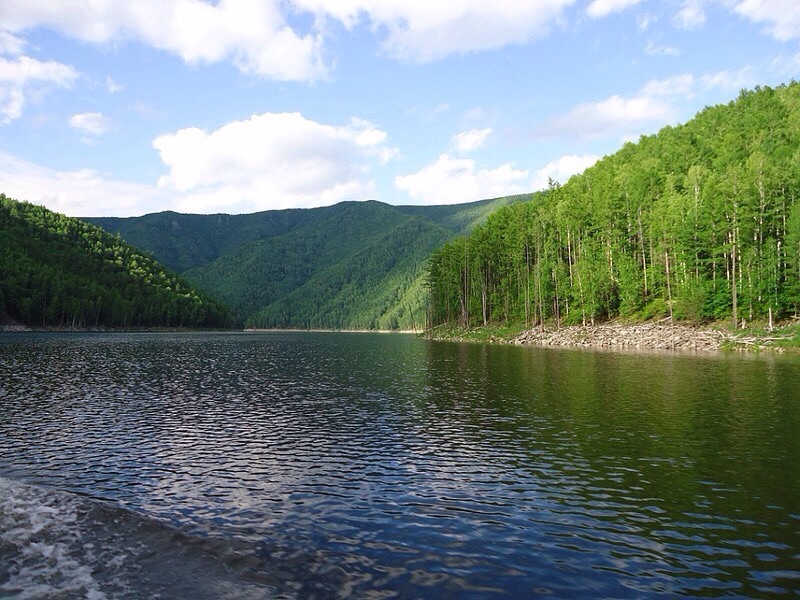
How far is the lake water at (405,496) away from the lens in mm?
11727

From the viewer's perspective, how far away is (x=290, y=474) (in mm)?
19672

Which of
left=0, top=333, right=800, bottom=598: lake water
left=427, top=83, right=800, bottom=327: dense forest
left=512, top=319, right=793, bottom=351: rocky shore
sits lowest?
left=0, top=333, right=800, bottom=598: lake water

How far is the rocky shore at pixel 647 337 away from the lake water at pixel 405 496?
1542 inches

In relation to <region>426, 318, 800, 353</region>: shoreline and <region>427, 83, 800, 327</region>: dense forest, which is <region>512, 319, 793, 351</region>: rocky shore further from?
<region>427, 83, 800, 327</region>: dense forest

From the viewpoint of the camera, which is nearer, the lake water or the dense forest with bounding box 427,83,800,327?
the lake water

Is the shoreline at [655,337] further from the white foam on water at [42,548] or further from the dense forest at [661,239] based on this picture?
the white foam on water at [42,548]

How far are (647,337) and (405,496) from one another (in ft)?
256

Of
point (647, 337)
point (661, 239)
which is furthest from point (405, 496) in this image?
point (661, 239)

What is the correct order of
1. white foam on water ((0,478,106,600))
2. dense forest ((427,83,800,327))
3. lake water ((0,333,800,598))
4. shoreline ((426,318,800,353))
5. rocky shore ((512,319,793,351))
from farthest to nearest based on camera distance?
dense forest ((427,83,800,327)) < rocky shore ((512,319,793,351)) < shoreline ((426,318,800,353)) < lake water ((0,333,800,598)) < white foam on water ((0,478,106,600))

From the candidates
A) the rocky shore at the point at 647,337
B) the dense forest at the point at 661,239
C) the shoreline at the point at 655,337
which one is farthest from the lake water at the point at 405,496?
the dense forest at the point at 661,239

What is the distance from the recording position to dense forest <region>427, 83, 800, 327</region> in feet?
265

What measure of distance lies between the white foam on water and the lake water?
0.21 feet

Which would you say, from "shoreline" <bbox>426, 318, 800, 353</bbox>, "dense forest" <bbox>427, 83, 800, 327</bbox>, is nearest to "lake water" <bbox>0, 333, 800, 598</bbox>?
"shoreline" <bbox>426, 318, 800, 353</bbox>

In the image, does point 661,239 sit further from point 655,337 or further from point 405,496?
point 405,496
